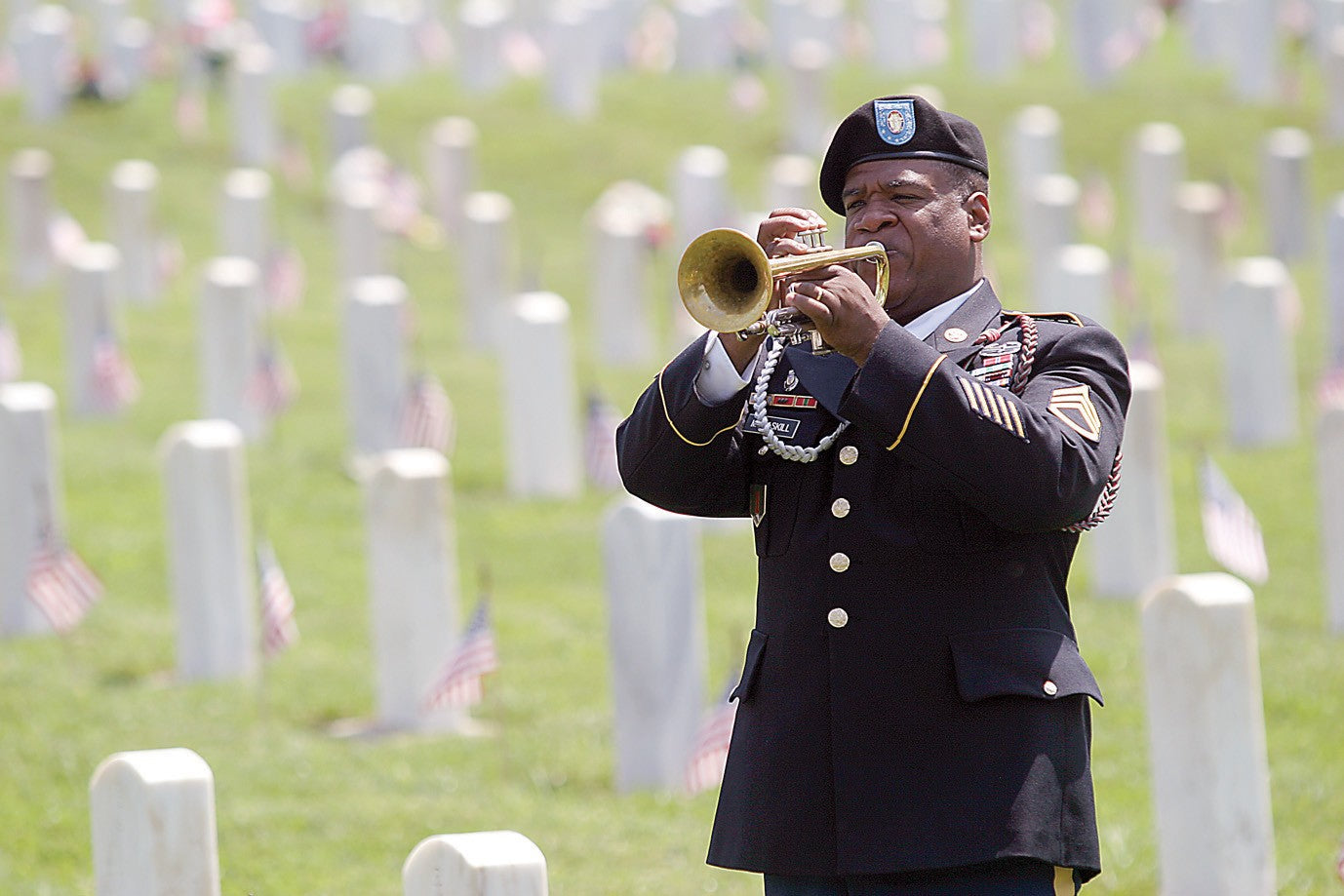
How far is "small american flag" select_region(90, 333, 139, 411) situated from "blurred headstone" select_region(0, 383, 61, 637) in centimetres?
298

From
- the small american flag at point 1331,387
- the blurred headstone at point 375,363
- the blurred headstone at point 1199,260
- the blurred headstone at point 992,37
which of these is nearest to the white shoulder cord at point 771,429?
the blurred headstone at point 375,363

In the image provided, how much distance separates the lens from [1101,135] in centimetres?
1731

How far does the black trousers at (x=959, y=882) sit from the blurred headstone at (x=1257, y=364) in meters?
7.57

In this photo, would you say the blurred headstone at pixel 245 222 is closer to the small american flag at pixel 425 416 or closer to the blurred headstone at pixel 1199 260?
the small american flag at pixel 425 416

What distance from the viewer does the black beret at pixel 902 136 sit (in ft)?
9.71

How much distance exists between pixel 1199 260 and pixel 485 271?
176 inches

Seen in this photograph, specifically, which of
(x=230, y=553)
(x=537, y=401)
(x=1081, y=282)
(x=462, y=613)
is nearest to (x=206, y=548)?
(x=230, y=553)

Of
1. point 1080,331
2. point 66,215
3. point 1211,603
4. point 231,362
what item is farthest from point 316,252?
point 1080,331

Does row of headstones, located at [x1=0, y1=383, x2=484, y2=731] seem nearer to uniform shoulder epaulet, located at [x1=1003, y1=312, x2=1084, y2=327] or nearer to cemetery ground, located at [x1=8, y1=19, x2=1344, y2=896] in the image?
cemetery ground, located at [x1=8, y1=19, x2=1344, y2=896]

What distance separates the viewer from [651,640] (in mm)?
5945

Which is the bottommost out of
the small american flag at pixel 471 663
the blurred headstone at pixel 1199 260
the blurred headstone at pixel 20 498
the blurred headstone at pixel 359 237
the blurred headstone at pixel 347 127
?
the small american flag at pixel 471 663

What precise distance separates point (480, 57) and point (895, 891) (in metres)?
16.7

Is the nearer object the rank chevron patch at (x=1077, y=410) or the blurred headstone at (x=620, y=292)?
the rank chevron patch at (x=1077, y=410)

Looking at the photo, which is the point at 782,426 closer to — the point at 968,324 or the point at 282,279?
the point at 968,324
